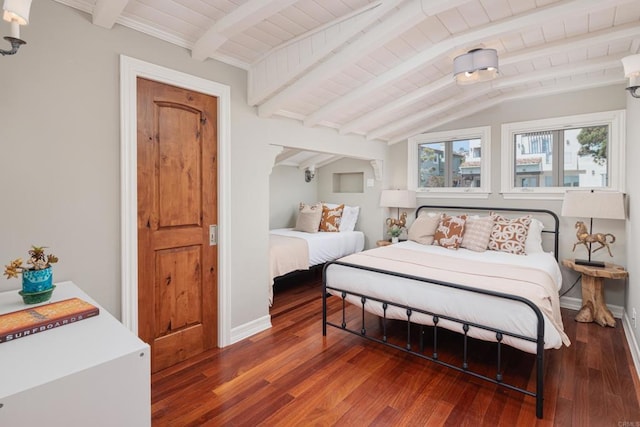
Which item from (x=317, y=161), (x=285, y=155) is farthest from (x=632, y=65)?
(x=317, y=161)

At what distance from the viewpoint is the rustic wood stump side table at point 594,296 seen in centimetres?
324

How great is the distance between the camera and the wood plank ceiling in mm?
2100

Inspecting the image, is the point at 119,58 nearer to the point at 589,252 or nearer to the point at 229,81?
the point at 229,81

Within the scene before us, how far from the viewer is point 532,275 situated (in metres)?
2.51

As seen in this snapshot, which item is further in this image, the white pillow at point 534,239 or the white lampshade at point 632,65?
the white pillow at point 534,239

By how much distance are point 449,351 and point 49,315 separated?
270 centimetres

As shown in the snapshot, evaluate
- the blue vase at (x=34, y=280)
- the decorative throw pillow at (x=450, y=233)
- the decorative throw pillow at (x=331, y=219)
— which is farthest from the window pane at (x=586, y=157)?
the blue vase at (x=34, y=280)

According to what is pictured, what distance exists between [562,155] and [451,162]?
4.07 feet

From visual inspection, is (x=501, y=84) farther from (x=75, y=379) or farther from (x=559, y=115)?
(x=75, y=379)

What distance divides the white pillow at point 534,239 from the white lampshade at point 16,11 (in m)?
4.18

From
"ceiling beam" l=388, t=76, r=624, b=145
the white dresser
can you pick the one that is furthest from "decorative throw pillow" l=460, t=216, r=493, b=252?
the white dresser

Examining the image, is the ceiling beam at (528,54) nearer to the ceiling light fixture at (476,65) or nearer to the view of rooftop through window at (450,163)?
the ceiling light fixture at (476,65)

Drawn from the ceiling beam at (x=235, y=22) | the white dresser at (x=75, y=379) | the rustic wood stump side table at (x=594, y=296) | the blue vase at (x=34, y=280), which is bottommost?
the rustic wood stump side table at (x=594, y=296)

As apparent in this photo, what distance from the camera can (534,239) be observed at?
142 inches
